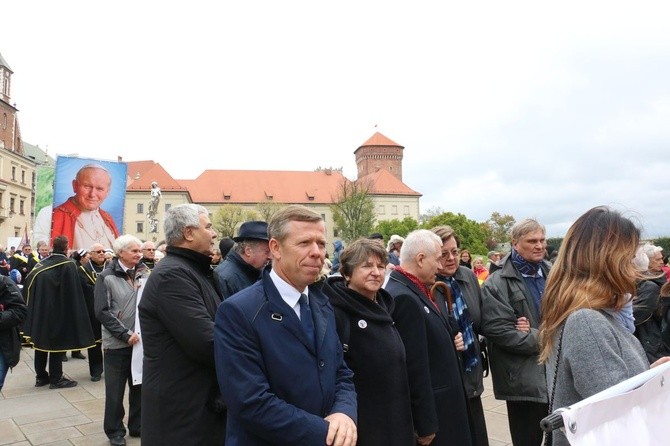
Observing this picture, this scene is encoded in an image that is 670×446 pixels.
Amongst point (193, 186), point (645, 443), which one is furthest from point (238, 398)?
point (193, 186)

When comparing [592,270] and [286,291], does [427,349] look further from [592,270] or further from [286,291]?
[592,270]

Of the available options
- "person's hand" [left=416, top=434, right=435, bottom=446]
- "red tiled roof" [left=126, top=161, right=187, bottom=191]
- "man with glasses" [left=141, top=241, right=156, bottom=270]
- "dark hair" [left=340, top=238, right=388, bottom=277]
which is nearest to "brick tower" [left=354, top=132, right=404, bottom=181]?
"red tiled roof" [left=126, top=161, right=187, bottom=191]

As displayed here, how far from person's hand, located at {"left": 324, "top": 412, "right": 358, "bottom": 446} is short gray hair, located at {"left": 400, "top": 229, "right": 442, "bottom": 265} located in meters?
1.72

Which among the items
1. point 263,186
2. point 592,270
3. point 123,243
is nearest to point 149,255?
point 123,243

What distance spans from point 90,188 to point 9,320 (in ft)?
30.3

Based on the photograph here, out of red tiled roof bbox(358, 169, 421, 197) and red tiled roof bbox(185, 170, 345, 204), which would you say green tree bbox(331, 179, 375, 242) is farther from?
red tiled roof bbox(185, 170, 345, 204)

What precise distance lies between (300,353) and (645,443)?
1.34 meters

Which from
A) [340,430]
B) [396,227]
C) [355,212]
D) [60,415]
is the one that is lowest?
[60,415]

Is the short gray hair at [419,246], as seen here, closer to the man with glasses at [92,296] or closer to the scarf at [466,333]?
the scarf at [466,333]

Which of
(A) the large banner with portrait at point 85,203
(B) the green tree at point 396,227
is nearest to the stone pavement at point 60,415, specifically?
(A) the large banner with portrait at point 85,203

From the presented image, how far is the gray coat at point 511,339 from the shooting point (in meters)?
4.20

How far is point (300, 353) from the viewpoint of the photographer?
2.36m

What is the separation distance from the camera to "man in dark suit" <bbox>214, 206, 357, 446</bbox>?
2.22 m

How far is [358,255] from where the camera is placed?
11.2ft
